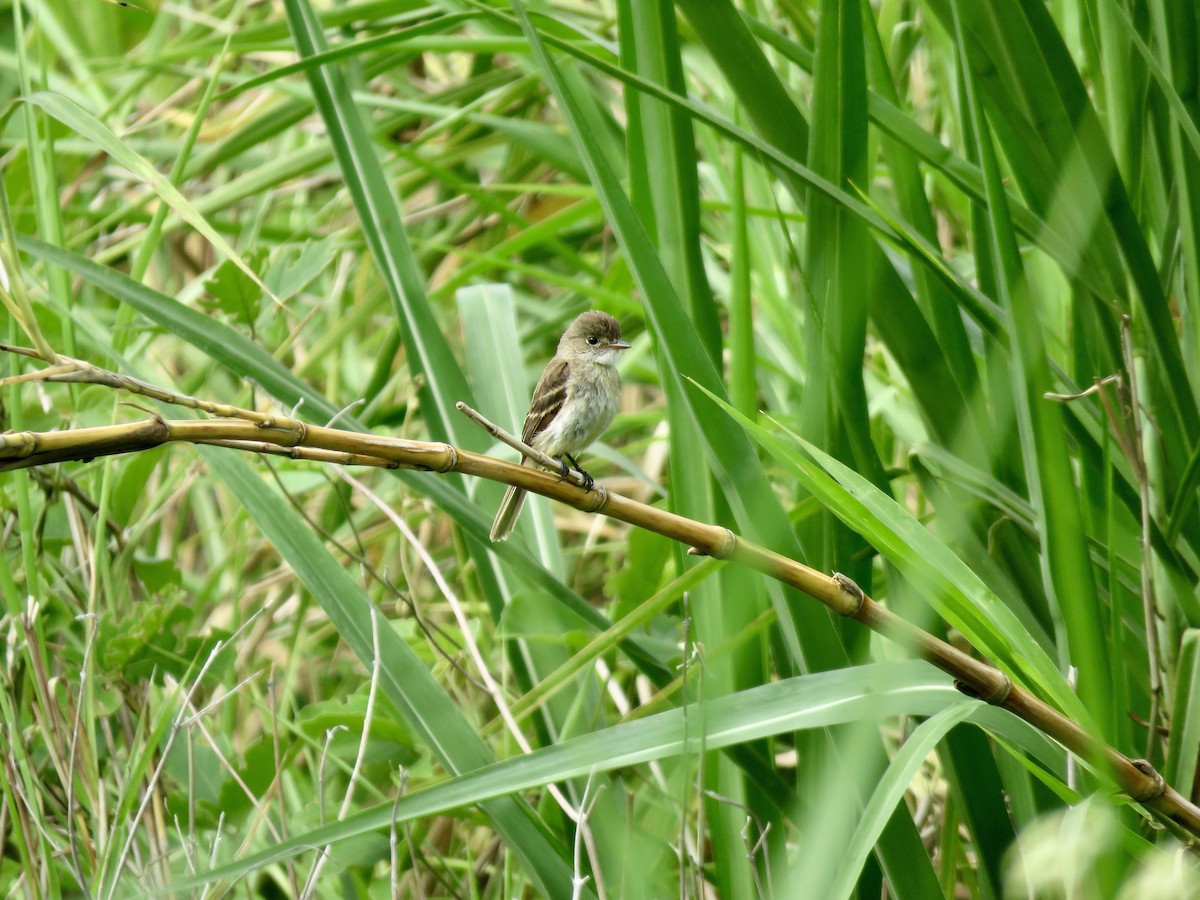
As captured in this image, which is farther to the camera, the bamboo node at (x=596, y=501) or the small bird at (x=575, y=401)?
the small bird at (x=575, y=401)

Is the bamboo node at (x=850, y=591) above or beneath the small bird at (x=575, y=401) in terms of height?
above

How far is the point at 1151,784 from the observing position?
1.38 metres

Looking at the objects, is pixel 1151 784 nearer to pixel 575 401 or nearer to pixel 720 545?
pixel 720 545

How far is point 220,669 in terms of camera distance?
270cm

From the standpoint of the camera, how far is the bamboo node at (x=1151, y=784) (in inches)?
54.1

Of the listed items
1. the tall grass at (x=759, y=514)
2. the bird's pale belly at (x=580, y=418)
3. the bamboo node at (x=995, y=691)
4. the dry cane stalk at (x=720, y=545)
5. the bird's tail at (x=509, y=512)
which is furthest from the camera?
the bird's pale belly at (x=580, y=418)

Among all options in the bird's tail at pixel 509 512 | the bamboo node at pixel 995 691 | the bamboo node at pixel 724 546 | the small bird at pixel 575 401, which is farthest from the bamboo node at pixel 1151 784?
the small bird at pixel 575 401

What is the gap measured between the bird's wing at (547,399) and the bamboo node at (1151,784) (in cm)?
201

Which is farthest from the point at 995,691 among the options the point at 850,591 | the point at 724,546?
the point at 724,546

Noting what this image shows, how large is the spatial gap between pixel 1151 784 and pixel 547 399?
6.85 ft

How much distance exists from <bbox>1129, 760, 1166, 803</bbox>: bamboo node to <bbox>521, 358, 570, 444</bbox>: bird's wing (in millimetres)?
2014

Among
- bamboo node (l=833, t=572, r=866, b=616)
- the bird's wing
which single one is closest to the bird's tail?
the bird's wing

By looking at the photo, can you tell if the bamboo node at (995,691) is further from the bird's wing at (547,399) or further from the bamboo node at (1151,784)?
the bird's wing at (547,399)

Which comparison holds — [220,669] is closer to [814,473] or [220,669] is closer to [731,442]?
[731,442]
